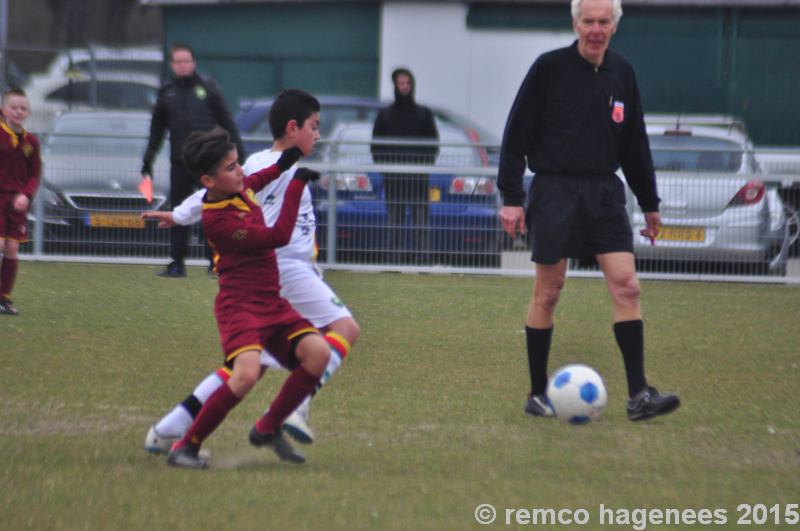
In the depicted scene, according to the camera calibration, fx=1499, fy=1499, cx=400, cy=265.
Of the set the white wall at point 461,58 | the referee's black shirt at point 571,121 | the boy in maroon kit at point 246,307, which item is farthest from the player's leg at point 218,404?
Answer: the white wall at point 461,58

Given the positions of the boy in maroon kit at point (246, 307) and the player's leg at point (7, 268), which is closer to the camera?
the boy in maroon kit at point (246, 307)

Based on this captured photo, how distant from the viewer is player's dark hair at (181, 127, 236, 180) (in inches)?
226

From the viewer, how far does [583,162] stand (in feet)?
22.8

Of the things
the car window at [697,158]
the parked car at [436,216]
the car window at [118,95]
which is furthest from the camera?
the car window at [118,95]

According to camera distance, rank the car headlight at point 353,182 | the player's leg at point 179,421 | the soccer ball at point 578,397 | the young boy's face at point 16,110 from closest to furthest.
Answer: the player's leg at point 179,421 < the soccer ball at point 578,397 < the young boy's face at point 16,110 < the car headlight at point 353,182

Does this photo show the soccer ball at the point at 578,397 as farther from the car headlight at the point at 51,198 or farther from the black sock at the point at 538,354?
the car headlight at the point at 51,198

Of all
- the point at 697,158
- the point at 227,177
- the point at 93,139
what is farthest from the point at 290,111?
the point at 93,139

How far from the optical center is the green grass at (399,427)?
5184 millimetres

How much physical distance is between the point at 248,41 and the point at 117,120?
22.3ft

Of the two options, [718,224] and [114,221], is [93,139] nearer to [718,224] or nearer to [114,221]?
[114,221]

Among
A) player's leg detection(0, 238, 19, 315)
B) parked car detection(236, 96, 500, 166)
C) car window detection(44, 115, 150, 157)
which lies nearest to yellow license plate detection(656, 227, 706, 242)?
parked car detection(236, 96, 500, 166)

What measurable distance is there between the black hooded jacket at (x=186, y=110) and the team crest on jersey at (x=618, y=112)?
22.7 feet

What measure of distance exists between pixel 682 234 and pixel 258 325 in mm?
9380

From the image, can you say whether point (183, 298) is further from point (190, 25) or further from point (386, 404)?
point (190, 25)
